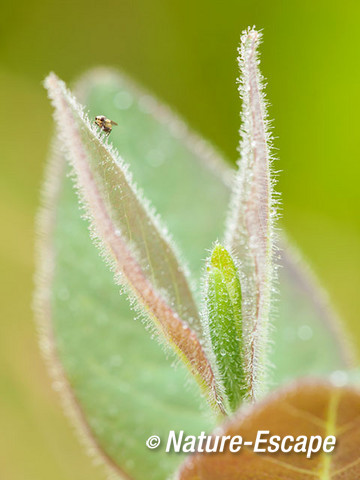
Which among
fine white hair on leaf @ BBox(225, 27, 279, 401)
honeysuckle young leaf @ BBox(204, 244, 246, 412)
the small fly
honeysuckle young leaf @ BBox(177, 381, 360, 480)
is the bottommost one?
honeysuckle young leaf @ BBox(177, 381, 360, 480)

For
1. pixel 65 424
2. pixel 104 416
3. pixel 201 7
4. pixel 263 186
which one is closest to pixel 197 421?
pixel 104 416

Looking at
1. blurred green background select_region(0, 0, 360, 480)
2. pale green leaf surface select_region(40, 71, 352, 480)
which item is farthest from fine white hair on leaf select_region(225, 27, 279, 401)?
blurred green background select_region(0, 0, 360, 480)

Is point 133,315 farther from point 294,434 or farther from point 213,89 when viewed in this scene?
point 213,89

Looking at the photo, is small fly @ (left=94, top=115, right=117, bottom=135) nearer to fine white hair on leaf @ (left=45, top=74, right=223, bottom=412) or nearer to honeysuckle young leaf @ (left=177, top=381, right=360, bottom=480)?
fine white hair on leaf @ (left=45, top=74, right=223, bottom=412)

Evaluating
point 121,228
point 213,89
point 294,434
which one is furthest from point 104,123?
point 213,89

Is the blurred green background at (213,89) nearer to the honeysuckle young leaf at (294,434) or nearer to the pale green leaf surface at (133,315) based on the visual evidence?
the pale green leaf surface at (133,315)

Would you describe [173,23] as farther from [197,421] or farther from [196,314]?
[196,314]
